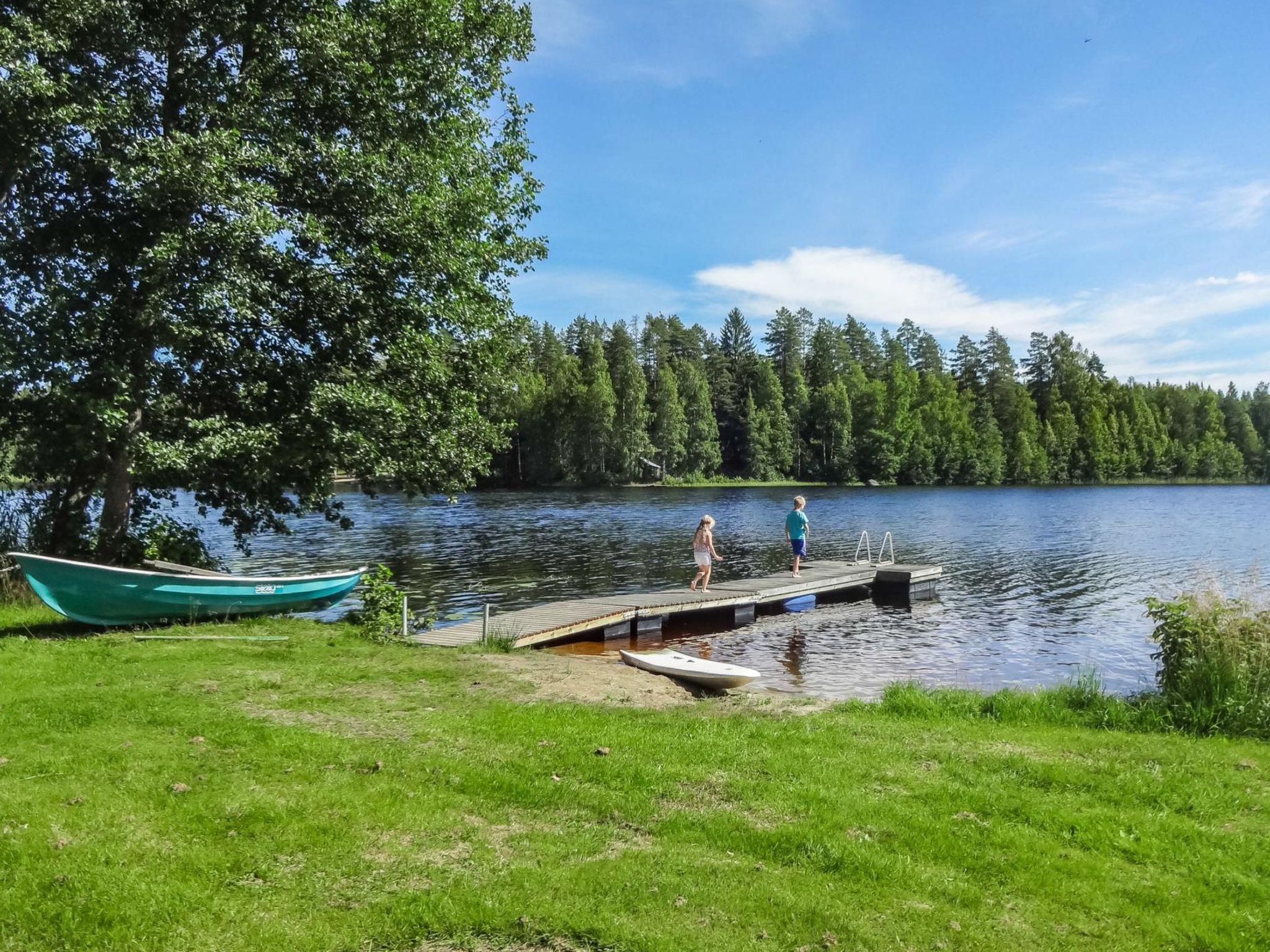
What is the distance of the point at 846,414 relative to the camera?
108m

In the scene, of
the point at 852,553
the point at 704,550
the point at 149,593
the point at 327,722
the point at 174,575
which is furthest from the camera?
the point at 852,553

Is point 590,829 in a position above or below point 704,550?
below

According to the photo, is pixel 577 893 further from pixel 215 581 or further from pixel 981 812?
pixel 215 581

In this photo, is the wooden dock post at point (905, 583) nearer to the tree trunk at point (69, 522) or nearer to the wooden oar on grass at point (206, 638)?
the wooden oar on grass at point (206, 638)

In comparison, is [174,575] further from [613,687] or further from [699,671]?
[699,671]

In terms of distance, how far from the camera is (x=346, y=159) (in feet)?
45.7

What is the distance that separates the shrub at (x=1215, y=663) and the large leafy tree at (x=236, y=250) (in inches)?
478

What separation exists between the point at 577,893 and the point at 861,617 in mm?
19495

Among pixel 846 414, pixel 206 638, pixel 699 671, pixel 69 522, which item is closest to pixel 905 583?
→ pixel 699 671

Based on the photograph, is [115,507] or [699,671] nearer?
[699,671]

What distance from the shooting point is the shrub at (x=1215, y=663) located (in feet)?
31.3

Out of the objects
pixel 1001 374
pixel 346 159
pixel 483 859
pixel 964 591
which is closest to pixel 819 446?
pixel 1001 374

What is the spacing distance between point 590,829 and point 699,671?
7.84 metres

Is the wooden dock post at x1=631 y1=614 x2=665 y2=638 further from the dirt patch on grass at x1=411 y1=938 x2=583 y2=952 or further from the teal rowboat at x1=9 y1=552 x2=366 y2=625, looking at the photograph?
the dirt patch on grass at x1=411 y1=938 x2=583 y2=952
